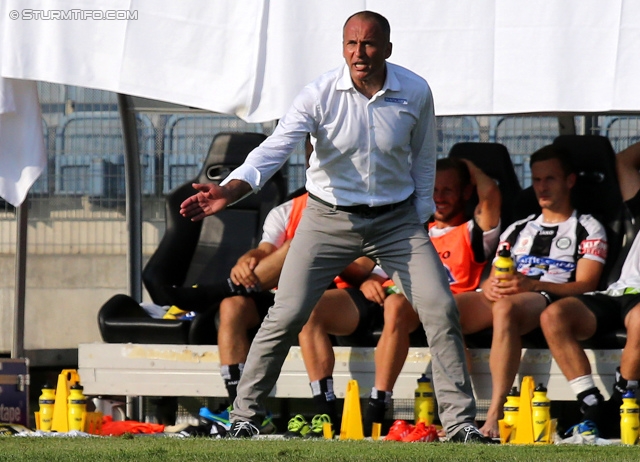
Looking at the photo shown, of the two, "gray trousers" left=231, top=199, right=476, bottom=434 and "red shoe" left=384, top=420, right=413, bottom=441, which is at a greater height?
"gray trousers" left=231, top=199, right=476, bottom=434

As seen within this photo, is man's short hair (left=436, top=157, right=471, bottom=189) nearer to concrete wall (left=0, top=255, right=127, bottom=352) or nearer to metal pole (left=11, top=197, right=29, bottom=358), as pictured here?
metal pole (left=11, top=197, right=29, bottom=358)

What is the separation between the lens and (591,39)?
19.9 ft

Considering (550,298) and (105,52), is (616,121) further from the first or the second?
(105,52)

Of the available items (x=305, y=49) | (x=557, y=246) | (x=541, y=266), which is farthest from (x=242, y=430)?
(x=557, y=246)

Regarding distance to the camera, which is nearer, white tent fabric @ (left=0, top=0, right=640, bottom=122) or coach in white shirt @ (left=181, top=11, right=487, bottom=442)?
coach in white shirt @ (left=181, top=11, right=487, bottom=442)

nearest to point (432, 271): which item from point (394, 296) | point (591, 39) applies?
point (394, 296)

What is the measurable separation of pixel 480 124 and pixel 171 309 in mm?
2315

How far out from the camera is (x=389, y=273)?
5855 mm

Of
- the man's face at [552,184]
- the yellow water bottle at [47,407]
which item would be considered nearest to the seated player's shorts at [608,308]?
the man's face at [552,184]

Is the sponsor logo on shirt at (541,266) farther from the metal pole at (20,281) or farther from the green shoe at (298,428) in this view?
the metal pole at (20,281)

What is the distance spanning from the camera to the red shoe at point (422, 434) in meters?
6.00

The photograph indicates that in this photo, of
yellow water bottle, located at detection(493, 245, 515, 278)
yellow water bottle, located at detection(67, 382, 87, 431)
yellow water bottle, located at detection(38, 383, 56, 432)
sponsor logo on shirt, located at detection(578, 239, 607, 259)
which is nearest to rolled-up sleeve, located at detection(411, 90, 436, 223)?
yellow water bottle, located at detection(493, 245, 515, 278)

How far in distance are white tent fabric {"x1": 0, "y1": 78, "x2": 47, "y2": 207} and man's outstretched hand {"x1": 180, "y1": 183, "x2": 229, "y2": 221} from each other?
1.96 metres

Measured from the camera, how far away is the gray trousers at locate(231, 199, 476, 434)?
5621 millimetres
